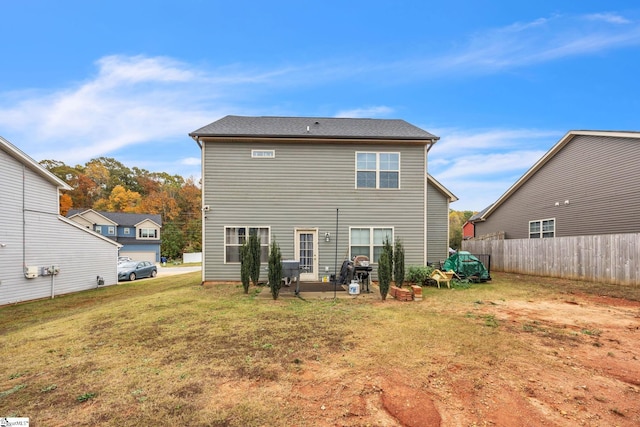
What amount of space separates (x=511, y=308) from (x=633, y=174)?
9.89 metres

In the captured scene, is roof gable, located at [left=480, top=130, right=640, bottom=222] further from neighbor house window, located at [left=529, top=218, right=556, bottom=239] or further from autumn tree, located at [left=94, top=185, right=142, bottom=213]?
autumn tree, located at [left=94, top=185, right=142, bottom=213]

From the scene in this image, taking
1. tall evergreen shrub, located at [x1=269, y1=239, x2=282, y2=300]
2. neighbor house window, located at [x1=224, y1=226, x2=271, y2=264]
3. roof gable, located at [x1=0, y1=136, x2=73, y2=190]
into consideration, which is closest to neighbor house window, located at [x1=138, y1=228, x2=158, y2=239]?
roof gable, located at [x1=0, y1=136, x2=73, y2=190]

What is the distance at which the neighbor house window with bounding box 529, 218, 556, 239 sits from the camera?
608 inches

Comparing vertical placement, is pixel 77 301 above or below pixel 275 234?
below

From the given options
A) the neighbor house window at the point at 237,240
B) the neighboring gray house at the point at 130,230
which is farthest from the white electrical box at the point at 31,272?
the neighboring gray house at the point at 130,230

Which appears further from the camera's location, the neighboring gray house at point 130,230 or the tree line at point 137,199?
the tree line at point 137,199

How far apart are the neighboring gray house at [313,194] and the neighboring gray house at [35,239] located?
598 cm

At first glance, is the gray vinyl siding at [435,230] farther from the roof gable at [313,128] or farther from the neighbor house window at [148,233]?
the neighbor house window at [148,233]

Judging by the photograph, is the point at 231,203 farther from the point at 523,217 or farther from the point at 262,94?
the point at 523,217

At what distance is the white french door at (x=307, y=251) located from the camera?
36.5 feet

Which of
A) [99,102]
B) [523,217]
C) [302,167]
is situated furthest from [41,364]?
[523,217]

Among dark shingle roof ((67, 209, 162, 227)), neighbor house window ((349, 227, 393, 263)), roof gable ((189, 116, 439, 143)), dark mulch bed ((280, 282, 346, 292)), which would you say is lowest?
dark mulch bed ((280, 282, 346, 292))

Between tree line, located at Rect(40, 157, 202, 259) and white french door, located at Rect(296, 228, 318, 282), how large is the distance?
32.8m

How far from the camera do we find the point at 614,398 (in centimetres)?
308
